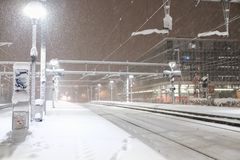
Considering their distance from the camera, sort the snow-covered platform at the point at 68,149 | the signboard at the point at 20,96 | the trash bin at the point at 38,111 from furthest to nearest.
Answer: the trash bin at the point at 38,111 → the signboard at the point at 20,96 → the snow-covered platform at the point at 68,149

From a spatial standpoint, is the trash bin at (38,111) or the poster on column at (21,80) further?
the trash bin at (38,111)

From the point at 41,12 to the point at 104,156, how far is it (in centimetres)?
1034

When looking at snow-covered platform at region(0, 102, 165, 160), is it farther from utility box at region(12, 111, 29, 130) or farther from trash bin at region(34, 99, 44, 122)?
trash bin at region(34, 99, 44, 122)

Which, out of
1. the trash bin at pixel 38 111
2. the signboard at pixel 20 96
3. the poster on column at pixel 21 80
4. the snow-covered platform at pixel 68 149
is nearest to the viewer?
the snow-covered platform at pixel 68 149

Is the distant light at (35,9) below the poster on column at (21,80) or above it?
above

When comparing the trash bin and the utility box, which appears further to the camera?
the trash bin

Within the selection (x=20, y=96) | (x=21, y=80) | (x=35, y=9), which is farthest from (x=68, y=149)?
(x=35, y=9)

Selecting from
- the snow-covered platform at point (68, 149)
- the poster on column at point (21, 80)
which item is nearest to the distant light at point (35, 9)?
the poster on column at point (21, 80)

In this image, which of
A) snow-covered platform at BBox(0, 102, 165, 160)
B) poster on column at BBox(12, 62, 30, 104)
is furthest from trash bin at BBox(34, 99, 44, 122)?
snow-covered platform at BBox(0, 102, 165, 160)

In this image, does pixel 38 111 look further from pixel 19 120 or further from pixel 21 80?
pixel 21 80

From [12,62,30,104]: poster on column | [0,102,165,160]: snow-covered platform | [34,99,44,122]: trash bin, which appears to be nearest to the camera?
[0,102,165,160]: snow-covered platform

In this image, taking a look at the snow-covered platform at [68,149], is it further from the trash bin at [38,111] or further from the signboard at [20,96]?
the trash bin at [38,111]

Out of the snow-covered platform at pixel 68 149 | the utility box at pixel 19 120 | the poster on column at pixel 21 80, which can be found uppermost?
the poster on column at pixel 21 80

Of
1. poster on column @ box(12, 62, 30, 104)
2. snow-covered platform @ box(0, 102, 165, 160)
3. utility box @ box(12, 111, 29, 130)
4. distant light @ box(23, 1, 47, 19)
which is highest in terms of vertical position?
distant light @ box(23, 1, 47, 19)
